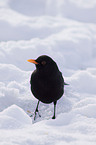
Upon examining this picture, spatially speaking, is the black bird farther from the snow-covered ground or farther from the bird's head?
the snow-covered ground

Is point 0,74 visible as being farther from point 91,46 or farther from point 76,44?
point 91,46

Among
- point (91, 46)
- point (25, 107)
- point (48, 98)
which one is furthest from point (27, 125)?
point (91, 46)

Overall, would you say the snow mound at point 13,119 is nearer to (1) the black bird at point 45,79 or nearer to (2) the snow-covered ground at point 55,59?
(2) the snow-covered ground at point 55,59

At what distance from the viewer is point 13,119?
2684 mm

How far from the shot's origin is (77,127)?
9.46ft

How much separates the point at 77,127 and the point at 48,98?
0.76 metres

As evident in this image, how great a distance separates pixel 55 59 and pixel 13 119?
336 cm

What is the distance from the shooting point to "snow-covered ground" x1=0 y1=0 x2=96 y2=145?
8.61ft

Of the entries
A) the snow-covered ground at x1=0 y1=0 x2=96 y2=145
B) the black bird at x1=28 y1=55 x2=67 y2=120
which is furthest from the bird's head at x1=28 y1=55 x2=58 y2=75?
the snow-covered ground at x1=0 y1=0 x2=96 y2=145

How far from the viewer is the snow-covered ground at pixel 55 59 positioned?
8.61 ft

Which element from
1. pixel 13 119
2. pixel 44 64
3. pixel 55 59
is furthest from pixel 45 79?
pixel 55 59

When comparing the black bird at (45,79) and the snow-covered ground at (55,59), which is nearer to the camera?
the snow-covered ground at (55,59)

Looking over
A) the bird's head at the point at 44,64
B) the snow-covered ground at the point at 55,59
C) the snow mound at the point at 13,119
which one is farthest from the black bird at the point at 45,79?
the snow mound at the point at 13,119

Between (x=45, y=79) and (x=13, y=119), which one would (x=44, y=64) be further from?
(x=13, y=119)
